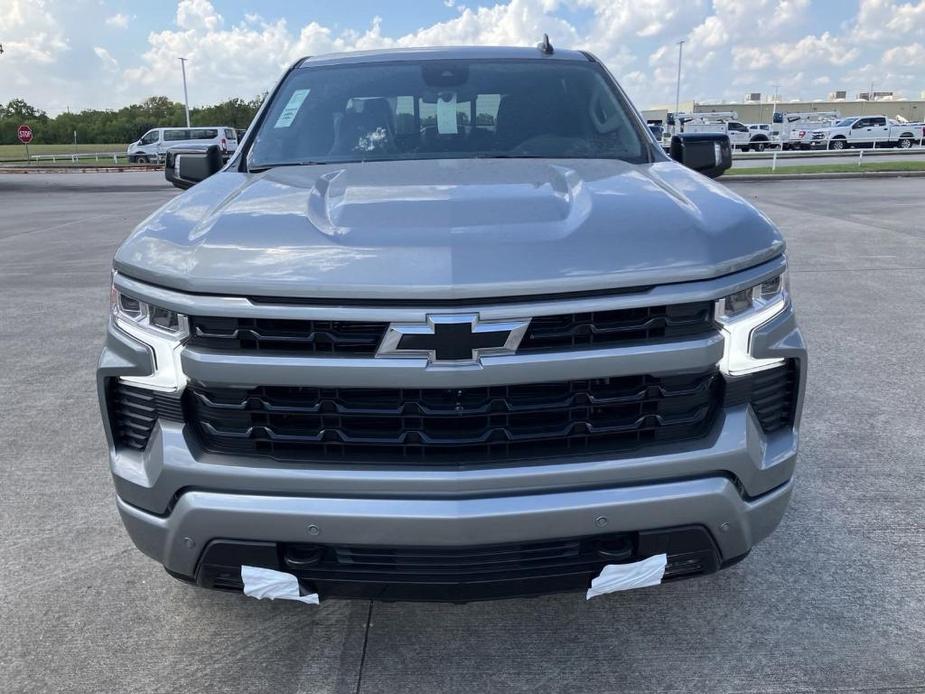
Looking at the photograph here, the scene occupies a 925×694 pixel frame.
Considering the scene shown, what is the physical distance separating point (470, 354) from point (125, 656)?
157 centimetres

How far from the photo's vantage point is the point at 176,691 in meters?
2.37

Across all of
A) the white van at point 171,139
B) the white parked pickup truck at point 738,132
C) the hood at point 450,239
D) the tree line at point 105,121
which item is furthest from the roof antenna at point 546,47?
the tree line at point 105,121

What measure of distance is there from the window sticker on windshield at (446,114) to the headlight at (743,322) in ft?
5.28

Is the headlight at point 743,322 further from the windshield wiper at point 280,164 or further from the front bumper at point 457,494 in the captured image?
the windshield wiper at point 280,164

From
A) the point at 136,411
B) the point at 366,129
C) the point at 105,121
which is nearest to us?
the point at 136,411

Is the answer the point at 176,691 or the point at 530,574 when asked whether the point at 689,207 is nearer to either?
the point at 530,574

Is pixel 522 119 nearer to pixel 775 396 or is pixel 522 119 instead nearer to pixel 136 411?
pixel 775 396

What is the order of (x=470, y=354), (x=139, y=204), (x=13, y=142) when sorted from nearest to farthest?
(x=470, y=354) < (x=139, y=204) < (x=13, y=142)

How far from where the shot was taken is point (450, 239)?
6.50 ft

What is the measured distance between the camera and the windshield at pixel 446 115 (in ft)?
10.5

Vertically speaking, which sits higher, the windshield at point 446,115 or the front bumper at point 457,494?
the windshield at point 446,115

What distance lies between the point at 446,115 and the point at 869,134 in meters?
41.7

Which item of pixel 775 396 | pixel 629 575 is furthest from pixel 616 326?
pixel 629 575

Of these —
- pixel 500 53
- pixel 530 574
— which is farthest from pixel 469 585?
pixel 500 53
